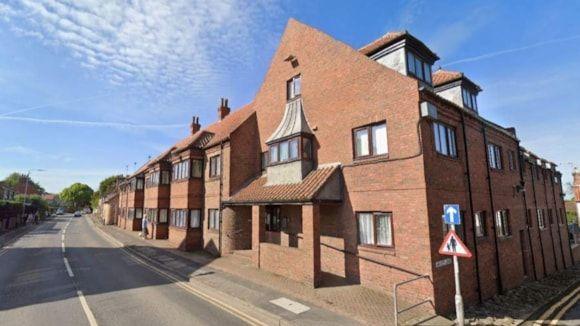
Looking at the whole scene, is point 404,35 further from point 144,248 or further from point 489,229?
point 144,248

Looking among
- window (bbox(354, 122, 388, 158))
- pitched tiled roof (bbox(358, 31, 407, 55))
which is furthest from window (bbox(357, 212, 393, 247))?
pitched tiled roof (bbox(358, 31, 407, 55))

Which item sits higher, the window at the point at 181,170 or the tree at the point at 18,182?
the tree at the point at 18,182

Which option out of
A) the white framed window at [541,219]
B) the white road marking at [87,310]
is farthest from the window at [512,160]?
the white road marking at [87,310]

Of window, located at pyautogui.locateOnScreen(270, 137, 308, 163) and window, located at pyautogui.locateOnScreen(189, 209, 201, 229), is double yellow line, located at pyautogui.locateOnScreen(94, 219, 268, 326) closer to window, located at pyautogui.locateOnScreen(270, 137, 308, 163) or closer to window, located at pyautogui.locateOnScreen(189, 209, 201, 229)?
window, located at pyautogui.locateOnScreen(189, 209, 201, 229)

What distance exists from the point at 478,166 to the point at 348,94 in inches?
260

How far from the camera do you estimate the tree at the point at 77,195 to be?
11200 centimetres

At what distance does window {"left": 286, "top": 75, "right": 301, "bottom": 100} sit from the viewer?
640 inches

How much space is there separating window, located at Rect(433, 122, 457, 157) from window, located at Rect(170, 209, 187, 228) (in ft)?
56.2

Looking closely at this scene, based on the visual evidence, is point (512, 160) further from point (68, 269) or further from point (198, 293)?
point (68, 269)

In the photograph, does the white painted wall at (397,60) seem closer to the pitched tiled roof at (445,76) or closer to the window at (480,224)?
the pitched tiled roof at (445,76)

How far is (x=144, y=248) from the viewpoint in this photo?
2123 cm

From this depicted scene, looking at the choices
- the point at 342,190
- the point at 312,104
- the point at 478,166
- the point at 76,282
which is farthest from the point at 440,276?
the point at 76,282

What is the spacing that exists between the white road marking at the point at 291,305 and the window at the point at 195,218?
12851 millimetres

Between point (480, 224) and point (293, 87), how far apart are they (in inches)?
437
